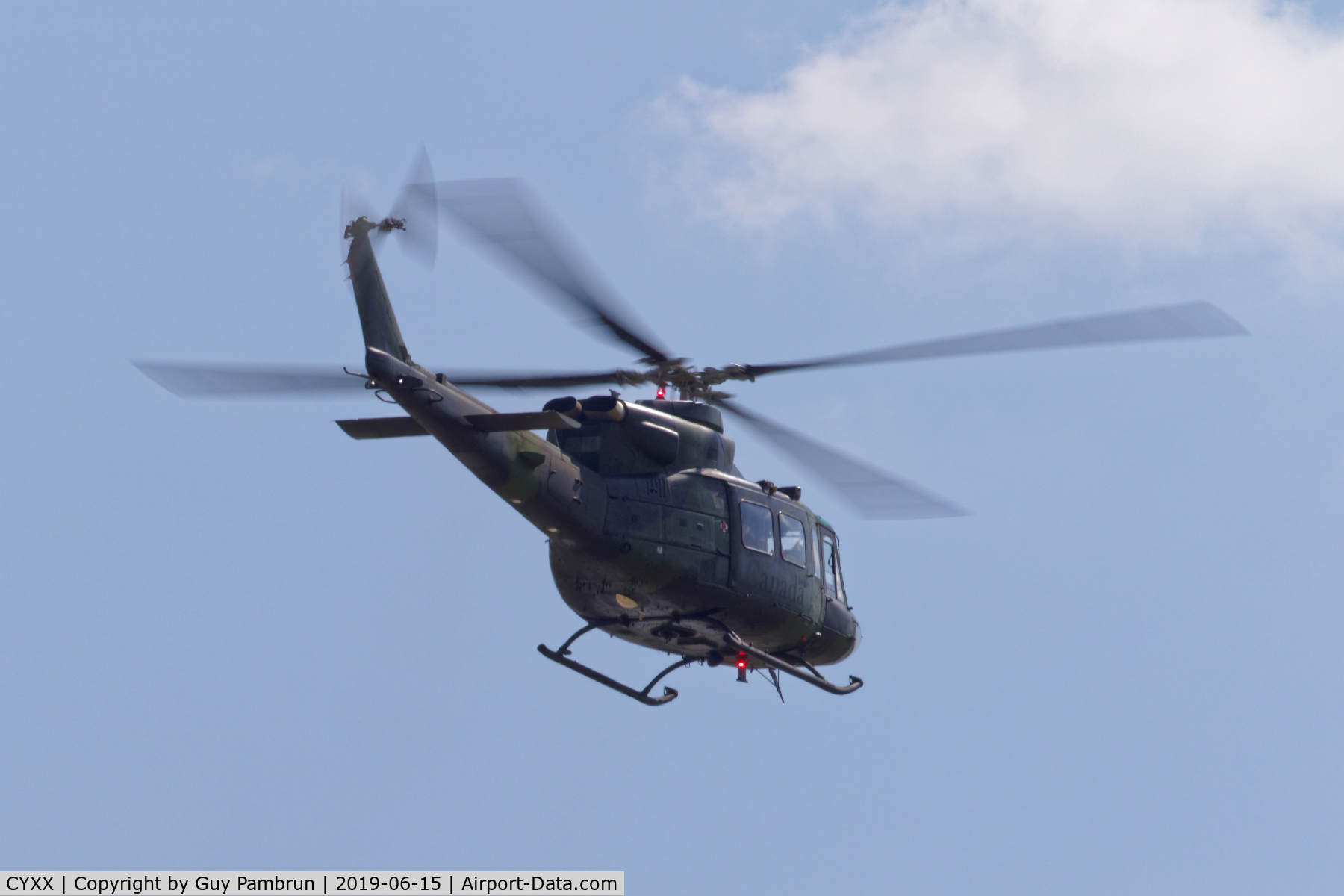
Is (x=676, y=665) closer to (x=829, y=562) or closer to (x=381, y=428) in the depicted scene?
(x=829, y=562)

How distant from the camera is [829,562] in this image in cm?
2344

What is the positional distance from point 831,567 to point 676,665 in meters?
2.83

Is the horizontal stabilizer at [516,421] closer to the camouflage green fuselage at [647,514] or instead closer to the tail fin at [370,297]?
the camouflage green fuselage at [647,514]

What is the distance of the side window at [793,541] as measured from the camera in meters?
22.0

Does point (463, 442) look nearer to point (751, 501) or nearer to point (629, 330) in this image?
point (629, 330)

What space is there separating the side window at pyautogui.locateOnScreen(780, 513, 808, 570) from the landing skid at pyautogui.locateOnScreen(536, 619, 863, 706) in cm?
136

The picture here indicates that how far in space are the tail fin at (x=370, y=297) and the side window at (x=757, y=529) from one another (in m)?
5.63

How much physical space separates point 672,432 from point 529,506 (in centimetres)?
258

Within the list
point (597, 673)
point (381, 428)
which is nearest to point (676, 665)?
point (597, 673)

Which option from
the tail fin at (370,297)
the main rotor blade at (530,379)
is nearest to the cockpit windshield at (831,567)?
the main rotor blade at (530,379)

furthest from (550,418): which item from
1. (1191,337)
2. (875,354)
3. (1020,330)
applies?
(1191,337)

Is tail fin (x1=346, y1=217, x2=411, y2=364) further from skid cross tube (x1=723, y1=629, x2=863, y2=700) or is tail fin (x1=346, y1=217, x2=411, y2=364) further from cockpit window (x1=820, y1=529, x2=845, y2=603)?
cockpit window (x1=820, y1=529, x2=845, y2=603)

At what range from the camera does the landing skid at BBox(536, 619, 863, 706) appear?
21.5 m

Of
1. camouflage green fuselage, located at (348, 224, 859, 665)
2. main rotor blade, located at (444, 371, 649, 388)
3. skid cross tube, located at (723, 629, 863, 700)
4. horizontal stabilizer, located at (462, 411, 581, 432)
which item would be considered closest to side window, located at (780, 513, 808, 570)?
camouflage green fuselage, located at (348, 224, 859, 665)
